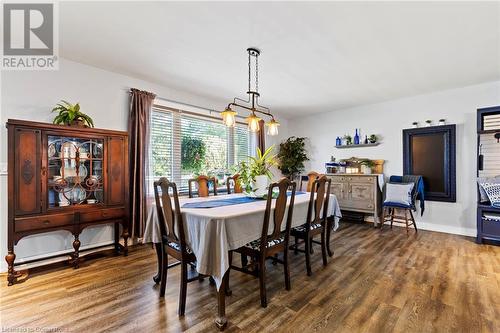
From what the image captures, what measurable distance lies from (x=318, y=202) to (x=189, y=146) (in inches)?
104

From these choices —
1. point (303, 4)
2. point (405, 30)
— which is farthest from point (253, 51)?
point (405, 30)

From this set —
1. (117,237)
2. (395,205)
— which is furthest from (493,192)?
(117,237)

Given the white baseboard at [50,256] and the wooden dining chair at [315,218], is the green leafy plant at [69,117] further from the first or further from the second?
the wooden dining chair at [315,218]

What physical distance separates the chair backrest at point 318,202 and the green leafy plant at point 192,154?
97.6 inches

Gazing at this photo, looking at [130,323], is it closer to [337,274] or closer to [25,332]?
[25,332]

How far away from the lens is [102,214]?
3.12 meters

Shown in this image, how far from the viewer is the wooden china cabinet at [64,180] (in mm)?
2539

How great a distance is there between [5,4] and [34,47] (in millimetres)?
788

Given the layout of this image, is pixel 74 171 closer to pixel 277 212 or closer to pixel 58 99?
pixel 58 99

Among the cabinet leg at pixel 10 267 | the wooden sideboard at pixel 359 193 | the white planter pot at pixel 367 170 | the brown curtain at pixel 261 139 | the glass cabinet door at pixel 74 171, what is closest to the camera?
the cabinet leg at pixel 10 267

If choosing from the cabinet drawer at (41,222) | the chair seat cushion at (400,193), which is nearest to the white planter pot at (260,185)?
the cabinet drawer at (41,222)

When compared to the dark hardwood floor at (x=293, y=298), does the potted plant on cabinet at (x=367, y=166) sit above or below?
above

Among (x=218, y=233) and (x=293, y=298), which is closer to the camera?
(x=218, y=233)

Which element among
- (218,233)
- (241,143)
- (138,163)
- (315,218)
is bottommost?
(315,218)
